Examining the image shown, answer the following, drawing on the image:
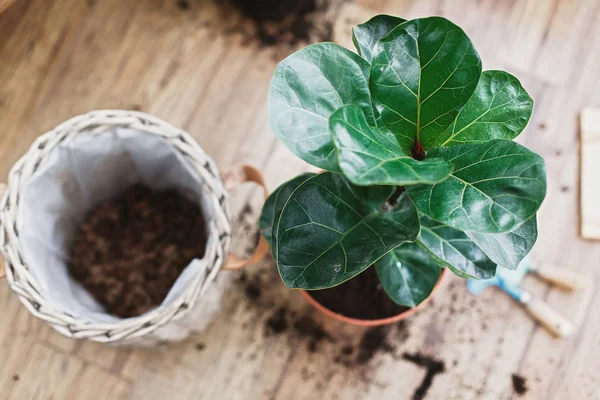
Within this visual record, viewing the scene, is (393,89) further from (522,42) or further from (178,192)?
(522,42)

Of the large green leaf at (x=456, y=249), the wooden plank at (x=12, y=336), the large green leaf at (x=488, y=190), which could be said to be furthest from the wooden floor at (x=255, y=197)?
the large green leaf at (x=488, y=190)

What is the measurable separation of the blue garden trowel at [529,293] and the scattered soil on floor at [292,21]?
2.17ft

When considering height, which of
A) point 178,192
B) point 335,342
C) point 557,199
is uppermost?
point 557,199

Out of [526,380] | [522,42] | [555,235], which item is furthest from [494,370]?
[522,42]

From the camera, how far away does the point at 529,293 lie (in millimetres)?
1234

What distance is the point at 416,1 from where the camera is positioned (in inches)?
53.3

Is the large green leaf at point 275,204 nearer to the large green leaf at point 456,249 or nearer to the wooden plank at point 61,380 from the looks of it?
the large green leaf at point 456,249

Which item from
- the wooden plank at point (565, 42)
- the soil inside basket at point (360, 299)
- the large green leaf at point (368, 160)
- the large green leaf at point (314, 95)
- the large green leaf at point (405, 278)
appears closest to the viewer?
the large green leaf at point (368, 160)

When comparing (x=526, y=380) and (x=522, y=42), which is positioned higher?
(x=522, y=42)

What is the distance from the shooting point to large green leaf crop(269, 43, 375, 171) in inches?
24.9

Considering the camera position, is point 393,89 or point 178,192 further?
point 178,192

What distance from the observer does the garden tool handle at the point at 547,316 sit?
1.20 metres

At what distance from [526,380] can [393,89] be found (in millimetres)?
862

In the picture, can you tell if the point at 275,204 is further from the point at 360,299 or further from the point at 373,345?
the point at 373,345
